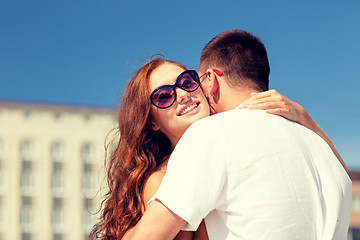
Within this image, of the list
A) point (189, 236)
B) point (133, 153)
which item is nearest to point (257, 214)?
point (189, 236)

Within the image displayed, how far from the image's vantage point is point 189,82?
3.18 m

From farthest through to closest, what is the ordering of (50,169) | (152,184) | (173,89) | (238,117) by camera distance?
(50,169)
(173,89)
(152,184)
(238,117)

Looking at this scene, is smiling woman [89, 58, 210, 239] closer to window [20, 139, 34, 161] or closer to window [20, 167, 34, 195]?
window [20, 167, 34, 195]

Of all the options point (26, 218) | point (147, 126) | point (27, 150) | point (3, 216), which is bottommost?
point (26, 218)

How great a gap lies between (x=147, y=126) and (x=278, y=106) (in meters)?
0.85

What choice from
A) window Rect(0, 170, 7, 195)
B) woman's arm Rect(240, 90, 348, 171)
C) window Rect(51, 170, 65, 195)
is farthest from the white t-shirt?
window Rect(51, 170, 65, 195)

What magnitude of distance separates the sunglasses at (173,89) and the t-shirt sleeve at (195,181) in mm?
908

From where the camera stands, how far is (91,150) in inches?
2191

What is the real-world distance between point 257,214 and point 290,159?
10.2 inches

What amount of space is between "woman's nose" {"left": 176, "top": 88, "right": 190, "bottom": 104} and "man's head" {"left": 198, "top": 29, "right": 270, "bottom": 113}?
0.15m

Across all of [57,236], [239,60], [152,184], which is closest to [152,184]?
[152,184]

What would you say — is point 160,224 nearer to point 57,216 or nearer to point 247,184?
point 247,184

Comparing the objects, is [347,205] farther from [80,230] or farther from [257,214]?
[80,230]

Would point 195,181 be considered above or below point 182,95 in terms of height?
below
